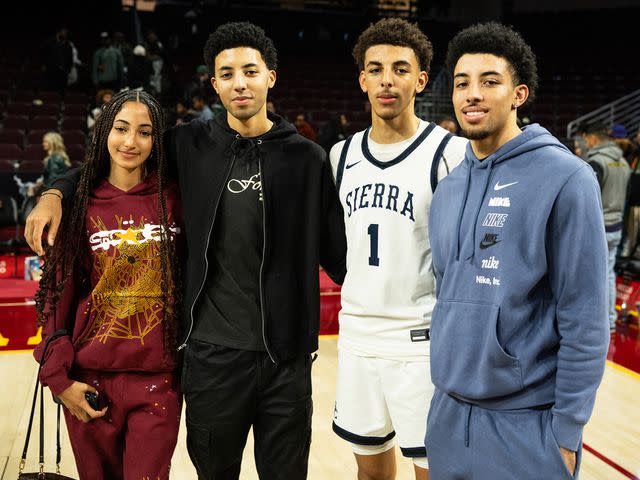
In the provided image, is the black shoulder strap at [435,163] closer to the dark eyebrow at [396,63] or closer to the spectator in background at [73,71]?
the dark eyebrow at [396,63]

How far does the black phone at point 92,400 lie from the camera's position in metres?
2.19

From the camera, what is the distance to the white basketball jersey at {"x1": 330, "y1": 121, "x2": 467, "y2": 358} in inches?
96.0

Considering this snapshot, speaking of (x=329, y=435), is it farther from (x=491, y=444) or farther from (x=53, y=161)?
(x=53, y=161)

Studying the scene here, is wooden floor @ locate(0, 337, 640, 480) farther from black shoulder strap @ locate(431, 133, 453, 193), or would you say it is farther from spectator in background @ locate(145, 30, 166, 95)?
spectator in background @ locate(145, 30, 166, 95)

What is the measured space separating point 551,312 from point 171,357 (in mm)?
1210

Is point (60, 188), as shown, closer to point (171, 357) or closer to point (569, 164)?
point (171, 357)

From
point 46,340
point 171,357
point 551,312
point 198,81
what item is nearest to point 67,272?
point 46,340

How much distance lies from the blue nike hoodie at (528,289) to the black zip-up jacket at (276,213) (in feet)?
1.89

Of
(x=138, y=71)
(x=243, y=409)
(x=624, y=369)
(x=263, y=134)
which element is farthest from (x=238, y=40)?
(x=138, y=71)

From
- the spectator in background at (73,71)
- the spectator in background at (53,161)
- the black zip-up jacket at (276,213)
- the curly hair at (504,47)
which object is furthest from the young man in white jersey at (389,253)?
the spectator in background at (73,71)

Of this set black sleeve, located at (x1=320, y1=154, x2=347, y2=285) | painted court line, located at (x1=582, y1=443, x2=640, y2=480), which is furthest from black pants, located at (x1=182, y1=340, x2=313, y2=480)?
painted court line, located at (x1=582, y1=443, x2=640, y2=480)

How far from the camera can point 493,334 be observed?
1.79m

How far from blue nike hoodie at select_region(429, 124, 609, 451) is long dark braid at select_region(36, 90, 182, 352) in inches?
35.1

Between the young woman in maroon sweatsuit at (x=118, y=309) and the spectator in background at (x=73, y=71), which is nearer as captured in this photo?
the young woman in maroon sweatsuit at (x=118, y=309)
